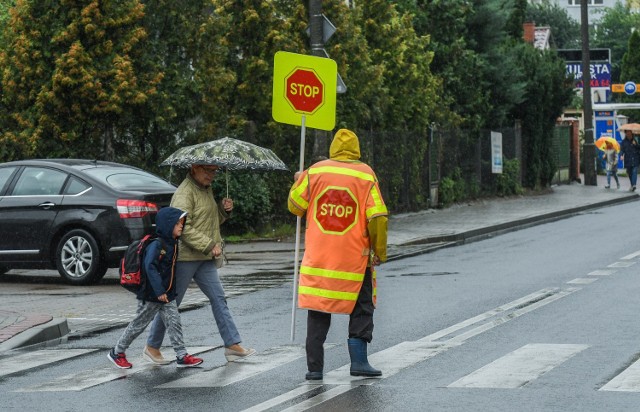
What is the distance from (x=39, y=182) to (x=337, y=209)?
8.42 metres

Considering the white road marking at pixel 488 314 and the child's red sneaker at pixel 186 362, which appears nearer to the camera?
the child's red sneaker at pixel 186 362

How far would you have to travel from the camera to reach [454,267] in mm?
18906

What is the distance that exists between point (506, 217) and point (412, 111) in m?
3.45

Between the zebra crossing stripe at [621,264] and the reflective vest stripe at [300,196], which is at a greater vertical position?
the reflective vest stripe at [300,196]

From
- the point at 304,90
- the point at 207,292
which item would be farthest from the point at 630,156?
the point at 207,292

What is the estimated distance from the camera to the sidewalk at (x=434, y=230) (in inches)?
497

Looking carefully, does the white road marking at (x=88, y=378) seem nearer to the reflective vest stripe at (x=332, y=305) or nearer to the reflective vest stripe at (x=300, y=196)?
the reflective vest stripe at (x=332, y=305)

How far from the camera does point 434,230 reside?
82.8ft

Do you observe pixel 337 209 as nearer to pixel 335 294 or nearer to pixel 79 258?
pixel 335 294

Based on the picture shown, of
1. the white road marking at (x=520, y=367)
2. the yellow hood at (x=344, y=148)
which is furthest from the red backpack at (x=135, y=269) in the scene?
the white road marking at (x=520, y=367)

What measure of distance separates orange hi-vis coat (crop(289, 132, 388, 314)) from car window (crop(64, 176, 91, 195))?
7646mm

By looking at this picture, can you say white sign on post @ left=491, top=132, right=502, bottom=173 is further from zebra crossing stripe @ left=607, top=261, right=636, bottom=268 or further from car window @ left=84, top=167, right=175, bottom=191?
car window @ left=84, top=167, right=175, bottom=191

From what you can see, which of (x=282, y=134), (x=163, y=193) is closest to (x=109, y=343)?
(x=163, y=193)

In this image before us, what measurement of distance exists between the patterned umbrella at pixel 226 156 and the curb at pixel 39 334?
1.84 metres
